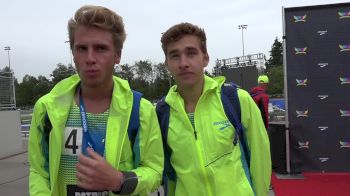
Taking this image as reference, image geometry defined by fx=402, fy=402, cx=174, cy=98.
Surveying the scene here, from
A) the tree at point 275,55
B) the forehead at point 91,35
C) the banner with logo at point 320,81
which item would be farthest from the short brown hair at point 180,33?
the tree at point 275,55

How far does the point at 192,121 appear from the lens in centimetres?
264

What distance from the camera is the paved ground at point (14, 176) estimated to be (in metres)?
7.91

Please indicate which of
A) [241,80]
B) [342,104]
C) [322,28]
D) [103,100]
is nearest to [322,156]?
[342,104]

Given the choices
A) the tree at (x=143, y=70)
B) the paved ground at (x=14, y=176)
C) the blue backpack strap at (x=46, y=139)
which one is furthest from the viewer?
the tree at (x=143, y=70)

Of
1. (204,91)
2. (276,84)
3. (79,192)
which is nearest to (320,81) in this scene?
(204,91)

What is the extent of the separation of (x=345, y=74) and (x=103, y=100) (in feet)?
20.9

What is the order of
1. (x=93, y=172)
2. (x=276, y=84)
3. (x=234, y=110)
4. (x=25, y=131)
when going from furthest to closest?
(x=276, y=84) < (x=25, y=131) < (x=234, y=110) < (x=93, y=172)

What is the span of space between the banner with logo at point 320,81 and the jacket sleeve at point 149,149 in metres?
5.92

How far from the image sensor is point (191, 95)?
275cm

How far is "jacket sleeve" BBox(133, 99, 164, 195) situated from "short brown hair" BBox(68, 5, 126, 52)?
1.21 ft

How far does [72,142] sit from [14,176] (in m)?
8.55

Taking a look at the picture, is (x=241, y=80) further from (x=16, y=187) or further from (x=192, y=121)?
(x=192, y=121)

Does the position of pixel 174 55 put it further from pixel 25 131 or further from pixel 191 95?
pixel 25 131

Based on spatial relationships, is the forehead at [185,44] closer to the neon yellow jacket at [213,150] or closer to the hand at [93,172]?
the neon yellow jacket at [213,150]
